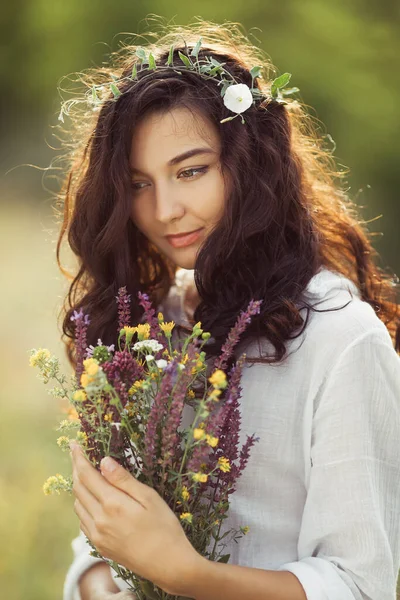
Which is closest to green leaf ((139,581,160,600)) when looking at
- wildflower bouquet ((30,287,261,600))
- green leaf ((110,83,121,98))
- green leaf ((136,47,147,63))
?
wildflower bouquet ((30,287,261,600))

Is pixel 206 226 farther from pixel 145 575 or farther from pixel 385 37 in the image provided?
pixel 385 37

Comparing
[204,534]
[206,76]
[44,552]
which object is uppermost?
[206,76]

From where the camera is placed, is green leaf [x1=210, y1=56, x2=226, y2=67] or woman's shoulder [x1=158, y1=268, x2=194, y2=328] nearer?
green leaf [x1=210, y1=56, x2=226, y2=67]

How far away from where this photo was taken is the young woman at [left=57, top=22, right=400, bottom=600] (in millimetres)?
1661

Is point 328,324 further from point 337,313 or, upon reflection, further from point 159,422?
point 159,422

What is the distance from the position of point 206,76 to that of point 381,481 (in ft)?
3.66

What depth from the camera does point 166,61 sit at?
2.11 meters

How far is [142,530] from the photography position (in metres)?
1.51

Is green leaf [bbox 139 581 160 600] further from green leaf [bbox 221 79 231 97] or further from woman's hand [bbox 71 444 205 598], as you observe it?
green leaf [bbox 221 79 231 97]

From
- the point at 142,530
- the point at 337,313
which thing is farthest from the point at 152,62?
the point at 142,530

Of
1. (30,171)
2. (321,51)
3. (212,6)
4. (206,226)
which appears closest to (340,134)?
(321,51)

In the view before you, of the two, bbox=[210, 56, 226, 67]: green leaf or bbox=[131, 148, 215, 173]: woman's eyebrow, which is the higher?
bbox=[210, 56, 226, 67]: green leaf

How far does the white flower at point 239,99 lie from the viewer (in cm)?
198

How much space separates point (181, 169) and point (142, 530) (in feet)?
3.00
